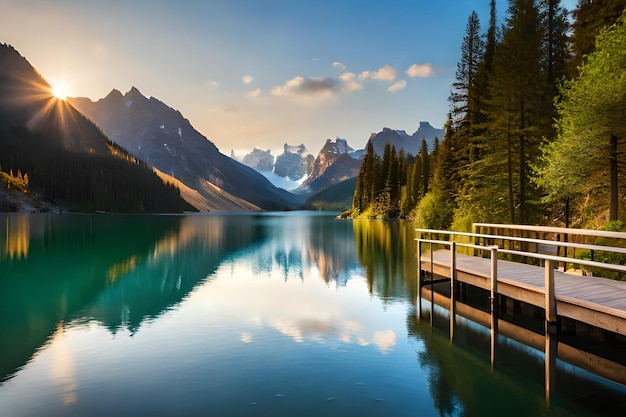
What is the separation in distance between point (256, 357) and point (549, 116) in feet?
101

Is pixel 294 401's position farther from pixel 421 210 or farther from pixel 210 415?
pixel 421 210

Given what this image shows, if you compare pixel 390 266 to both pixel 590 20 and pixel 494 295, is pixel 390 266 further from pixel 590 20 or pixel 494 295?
pixel 590 20

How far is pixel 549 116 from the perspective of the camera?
3416 cm

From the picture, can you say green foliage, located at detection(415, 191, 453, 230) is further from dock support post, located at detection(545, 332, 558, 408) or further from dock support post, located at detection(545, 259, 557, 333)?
dock support post, located at detection(545, 259, 557, 333)

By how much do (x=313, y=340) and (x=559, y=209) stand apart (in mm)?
36720

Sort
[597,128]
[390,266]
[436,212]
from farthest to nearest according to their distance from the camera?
[436,212] → [390,266] → [597,128]

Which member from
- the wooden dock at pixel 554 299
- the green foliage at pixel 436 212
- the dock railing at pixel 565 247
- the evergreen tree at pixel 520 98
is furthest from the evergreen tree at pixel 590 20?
the green foliage at pixel 436 212

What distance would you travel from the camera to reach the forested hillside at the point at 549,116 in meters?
23.9

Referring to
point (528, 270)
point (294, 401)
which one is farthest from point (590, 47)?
point (294, 401)

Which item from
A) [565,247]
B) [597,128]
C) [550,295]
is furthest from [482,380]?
[597,128]

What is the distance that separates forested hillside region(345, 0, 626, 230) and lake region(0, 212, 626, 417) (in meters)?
12.0

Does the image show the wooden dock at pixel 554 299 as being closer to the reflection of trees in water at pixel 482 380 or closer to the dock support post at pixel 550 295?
the dock support post at pixel 550 295

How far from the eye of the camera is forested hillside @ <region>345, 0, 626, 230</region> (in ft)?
78.5

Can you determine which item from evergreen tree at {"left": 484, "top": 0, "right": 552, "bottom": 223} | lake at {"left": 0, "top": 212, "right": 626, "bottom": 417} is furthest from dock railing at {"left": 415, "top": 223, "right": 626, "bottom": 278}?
evergreen tree at {"left": 484, "top": 0, "right": 552, "bottom": 223}
